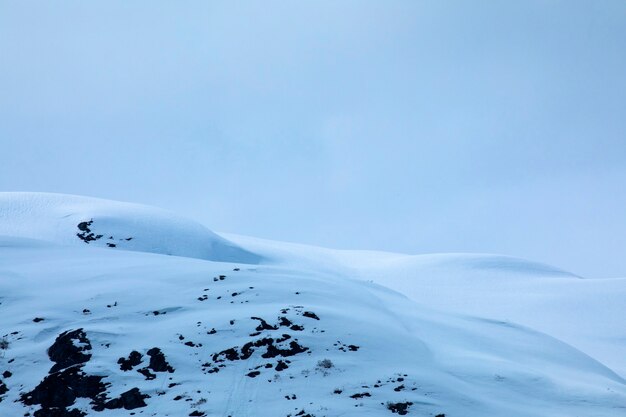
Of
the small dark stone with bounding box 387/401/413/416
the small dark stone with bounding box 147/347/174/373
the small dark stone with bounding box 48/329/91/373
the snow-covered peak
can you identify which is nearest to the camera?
the small dark stone with bounding box 387/401/413/416

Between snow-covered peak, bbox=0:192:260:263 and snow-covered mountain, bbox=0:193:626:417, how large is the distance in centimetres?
1616

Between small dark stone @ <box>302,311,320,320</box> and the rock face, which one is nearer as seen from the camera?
the rock face

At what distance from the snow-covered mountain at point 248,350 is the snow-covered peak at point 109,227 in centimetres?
1616

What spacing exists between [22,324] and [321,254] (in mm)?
62986

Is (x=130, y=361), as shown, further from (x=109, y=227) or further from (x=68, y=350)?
(x=109, y=227)

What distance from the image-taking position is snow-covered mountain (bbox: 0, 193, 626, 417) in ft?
68.4

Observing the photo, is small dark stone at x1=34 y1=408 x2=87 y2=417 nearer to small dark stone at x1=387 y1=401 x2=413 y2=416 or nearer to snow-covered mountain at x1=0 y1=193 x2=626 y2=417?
snow-covered mountain at x1=0 y1=193 x2=626 y2=417

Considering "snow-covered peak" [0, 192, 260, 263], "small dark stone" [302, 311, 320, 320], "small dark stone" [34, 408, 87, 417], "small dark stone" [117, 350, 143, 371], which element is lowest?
"small dark stone" [34, 408, 87, 417]

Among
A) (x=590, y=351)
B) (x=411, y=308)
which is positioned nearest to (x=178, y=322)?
(x=411, y=308)

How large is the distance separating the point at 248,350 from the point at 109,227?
43.0m

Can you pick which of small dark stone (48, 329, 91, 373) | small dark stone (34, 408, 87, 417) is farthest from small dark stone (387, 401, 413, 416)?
small dark stone (48, 329, 91, 373)

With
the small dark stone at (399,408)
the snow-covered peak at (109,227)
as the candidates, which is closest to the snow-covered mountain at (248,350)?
the small dark stone at (399,408)

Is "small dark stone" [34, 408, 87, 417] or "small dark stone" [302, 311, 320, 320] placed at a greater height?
"small dark stone" [302, 311, 320, 320]

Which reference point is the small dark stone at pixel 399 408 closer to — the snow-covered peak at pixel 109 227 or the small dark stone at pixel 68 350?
the small dark stone at pixel 68 350
